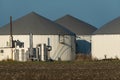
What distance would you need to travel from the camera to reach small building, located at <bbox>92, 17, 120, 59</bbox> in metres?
74.4

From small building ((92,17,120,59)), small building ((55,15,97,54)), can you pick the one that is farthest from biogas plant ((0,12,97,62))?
small building ((55,15,97,54))

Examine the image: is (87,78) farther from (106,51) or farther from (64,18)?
(64,18)

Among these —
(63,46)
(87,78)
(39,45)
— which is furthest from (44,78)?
(63,46)

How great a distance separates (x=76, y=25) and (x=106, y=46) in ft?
60.1

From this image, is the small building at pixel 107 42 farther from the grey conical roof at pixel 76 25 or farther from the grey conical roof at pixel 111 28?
the grey conical roof at pixel 76 25

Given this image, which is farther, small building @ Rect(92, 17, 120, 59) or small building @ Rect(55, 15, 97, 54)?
small building @ Rect(55, 15, 97, 54)

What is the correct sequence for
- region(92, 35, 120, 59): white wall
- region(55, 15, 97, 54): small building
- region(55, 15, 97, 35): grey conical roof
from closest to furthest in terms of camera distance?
region(92, 35, 120, 59): white wall → region(55, 15, 97, 54): small building → region(55, 15, 97, 35): grey conical roof

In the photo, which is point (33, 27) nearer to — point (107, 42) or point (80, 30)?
point (107, 42)

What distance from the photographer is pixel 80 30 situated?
3565 inches

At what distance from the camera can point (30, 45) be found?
2857 inches

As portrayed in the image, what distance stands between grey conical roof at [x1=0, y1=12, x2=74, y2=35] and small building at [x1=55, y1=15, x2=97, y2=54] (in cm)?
914

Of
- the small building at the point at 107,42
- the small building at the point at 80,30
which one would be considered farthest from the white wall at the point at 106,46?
the small building at the point at 80,30

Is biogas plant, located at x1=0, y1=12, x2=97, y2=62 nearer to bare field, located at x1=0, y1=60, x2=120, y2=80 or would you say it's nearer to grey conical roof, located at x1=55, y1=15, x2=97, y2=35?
grey conical roof, located at x1=55, y1=15, x2=97, y2=35

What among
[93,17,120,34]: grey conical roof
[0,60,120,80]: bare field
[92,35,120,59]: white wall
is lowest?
[0,60,120,80]: bare field
